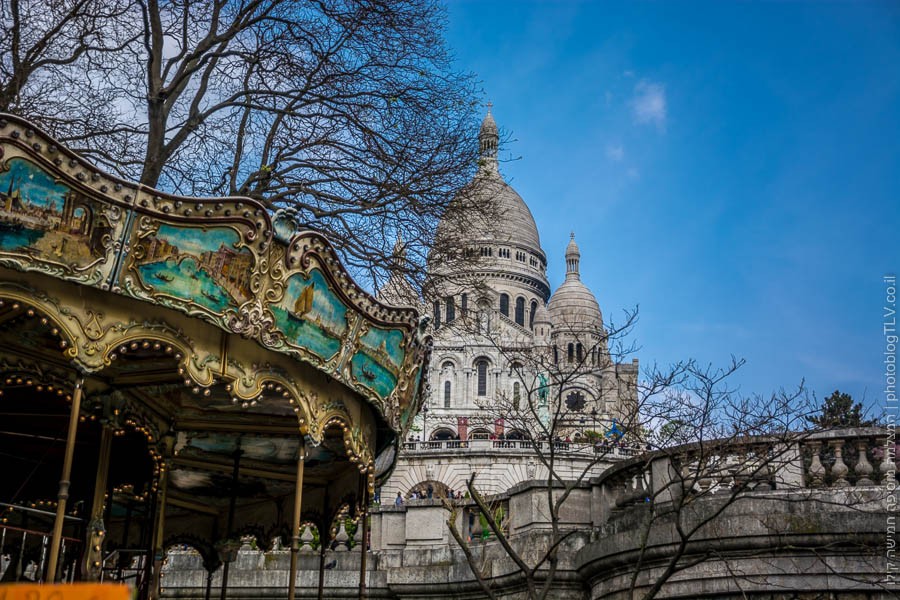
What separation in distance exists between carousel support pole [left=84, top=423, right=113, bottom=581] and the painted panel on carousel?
3.75 meters

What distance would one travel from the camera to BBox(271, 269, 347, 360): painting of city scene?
36.9 feet

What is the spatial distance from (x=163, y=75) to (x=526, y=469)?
1601 inches

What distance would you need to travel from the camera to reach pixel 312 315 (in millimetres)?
11539

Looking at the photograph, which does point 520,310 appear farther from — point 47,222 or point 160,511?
point 47,222

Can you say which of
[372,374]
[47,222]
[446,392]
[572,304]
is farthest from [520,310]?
[47,222]

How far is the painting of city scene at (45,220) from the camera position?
941 centimetres

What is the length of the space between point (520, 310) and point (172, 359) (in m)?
105

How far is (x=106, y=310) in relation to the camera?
10359 mm

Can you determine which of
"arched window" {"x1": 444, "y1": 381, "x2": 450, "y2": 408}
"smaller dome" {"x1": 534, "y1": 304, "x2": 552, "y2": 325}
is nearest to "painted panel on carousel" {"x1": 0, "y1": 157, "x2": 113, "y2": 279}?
"arched window" {"x1": 444, "y1": 381, "x2": 450, "y2": 408}

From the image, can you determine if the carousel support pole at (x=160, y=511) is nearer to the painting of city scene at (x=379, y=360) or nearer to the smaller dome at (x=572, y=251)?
the painting of city scene at (x=379, y=360)

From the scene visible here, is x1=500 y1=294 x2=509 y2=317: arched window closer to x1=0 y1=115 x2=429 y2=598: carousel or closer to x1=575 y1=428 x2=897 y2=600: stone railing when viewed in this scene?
x1=0 y1=115 x2=429 y2=598: carousel

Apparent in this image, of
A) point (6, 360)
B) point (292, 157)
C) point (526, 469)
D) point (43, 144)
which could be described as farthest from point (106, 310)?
point (526, 469)

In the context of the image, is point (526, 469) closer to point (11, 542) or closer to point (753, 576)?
point (11, 542)

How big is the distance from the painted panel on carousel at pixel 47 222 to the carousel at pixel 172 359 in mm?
12
